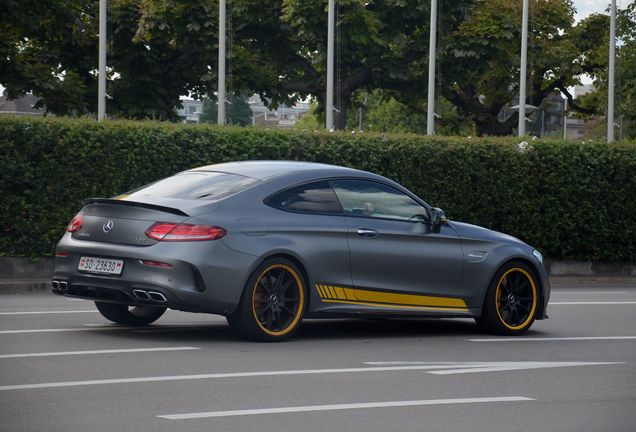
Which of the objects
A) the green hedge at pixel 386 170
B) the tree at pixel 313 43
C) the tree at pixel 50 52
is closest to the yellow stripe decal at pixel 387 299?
the green hedge at pixel 386 170

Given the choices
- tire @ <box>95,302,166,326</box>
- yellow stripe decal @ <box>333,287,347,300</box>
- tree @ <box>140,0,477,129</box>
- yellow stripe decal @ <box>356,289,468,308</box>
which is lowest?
tire @ <box>95,302,166,326</box>

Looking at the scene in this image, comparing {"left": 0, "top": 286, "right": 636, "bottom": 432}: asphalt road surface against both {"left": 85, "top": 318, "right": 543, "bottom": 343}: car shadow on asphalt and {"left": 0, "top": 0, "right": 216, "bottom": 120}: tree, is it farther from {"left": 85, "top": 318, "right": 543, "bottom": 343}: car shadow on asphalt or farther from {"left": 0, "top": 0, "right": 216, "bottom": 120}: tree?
{"left": 0, "top": 0, "right": 216, "bottom": 120}: tree

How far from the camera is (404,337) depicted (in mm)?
13086

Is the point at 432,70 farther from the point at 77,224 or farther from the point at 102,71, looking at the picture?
the point at 77,224

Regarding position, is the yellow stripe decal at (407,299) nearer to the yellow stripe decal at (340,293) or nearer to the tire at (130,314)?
the yellow stripe decal at (340,293)

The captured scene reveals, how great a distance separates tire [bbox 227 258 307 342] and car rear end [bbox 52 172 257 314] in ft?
0.49

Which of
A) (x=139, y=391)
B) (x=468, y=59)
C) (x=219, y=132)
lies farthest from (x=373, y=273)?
(x=468, y=59)

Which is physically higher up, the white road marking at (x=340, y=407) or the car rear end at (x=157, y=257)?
the car rear end at (x=157, y=257)

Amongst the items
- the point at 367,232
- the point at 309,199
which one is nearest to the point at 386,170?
the point at 367,232

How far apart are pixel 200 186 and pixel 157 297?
1.31m

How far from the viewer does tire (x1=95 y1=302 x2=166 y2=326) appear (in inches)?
505

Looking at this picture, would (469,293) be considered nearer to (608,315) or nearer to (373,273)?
(373,273)

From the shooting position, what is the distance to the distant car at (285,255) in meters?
11.4

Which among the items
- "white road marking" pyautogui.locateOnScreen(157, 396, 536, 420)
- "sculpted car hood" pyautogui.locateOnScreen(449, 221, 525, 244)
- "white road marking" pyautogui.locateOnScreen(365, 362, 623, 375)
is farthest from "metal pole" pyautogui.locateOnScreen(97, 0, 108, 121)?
"white road marking" pyautogui.locateOnScreen(157, 396, 536, 420)
